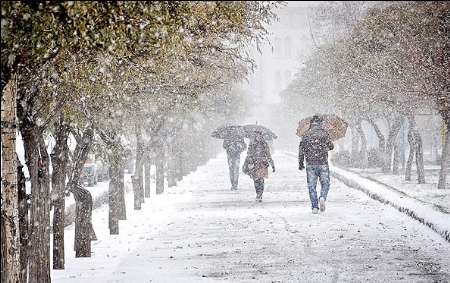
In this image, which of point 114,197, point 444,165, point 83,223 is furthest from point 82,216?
point 444,165

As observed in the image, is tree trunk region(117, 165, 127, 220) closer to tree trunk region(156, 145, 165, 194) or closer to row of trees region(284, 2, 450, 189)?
tree trunk region(156, 145, 165, 194)

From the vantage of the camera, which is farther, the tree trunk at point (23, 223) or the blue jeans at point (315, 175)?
the blue jeans at point (315, 175)

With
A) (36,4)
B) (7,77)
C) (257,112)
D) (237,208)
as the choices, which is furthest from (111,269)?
(257,112)

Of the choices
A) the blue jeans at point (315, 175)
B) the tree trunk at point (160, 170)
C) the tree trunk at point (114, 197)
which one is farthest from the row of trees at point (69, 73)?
the tree trunk at point (160, 170)

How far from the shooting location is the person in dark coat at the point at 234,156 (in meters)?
24.2

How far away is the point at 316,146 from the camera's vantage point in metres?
15.4

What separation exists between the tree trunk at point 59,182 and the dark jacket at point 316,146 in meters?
6.88

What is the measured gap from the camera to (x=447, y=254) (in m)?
10.0

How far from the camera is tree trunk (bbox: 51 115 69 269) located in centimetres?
938

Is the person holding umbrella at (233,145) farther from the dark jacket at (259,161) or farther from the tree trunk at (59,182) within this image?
the tree trunk at (59,182)

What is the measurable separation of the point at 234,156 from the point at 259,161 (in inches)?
195

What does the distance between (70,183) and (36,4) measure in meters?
5.69

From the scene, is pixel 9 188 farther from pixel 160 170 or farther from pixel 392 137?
pixel 392 137

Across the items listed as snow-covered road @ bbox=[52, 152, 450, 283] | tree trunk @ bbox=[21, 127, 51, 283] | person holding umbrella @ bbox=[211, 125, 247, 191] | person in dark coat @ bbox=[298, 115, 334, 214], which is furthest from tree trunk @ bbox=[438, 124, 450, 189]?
tree trunk @ bbox=[21, 127, 51, 283]
